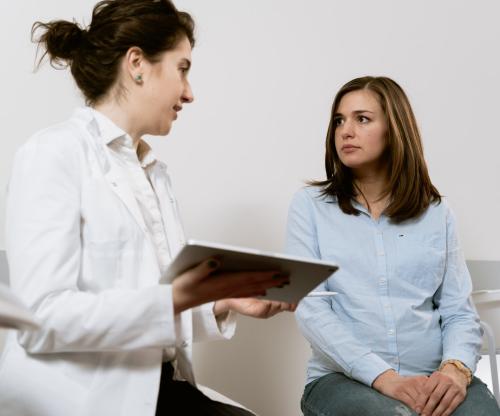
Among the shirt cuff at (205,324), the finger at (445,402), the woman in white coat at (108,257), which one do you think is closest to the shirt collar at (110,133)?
the woman in white coat at (108,257)

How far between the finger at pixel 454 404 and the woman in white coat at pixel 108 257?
51 centimetres

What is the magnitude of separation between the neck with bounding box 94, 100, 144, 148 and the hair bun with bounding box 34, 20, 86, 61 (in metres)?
0.14

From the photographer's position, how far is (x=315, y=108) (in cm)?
222

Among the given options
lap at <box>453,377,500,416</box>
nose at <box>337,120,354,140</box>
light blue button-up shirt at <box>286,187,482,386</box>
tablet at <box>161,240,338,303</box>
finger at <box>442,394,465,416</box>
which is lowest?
lap at <box>453,377,500,416</box>

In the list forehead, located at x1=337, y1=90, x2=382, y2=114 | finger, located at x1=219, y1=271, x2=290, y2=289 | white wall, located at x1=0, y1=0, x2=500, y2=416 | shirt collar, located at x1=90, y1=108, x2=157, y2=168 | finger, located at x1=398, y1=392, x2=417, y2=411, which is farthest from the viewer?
white wall, located at x1=0, y1=0, x2=500, y2=416

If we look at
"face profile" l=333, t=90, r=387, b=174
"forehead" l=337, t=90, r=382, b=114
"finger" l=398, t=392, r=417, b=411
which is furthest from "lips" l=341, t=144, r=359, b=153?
"finger" l=398, t=392, r=417, b=411

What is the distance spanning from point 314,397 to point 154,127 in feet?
2.45

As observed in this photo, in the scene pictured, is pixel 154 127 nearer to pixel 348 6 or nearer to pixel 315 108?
pixel 315 108

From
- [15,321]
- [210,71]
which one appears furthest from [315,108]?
[15,321]

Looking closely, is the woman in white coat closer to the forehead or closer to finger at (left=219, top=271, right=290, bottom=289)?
finger at (left=219, top=271, right=290, bottom=289)

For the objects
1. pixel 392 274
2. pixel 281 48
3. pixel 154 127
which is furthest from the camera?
pixel 281 48

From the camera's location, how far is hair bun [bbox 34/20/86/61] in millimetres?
1296

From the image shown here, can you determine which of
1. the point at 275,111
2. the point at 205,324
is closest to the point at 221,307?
the point at 205,324

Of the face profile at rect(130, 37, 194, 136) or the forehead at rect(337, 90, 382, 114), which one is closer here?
the face profile at rect(130, 37, 194, 136)
